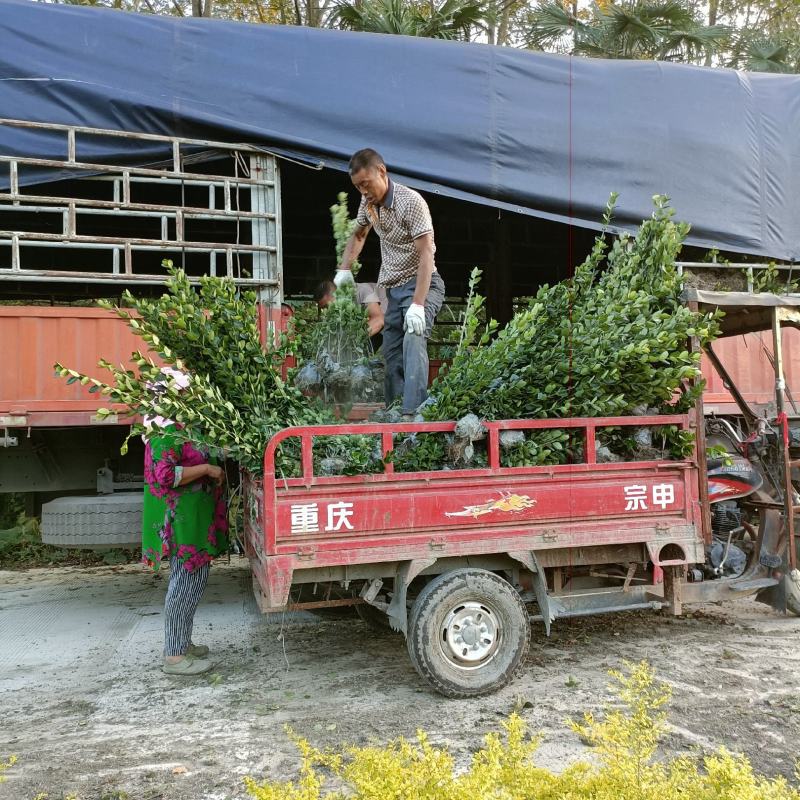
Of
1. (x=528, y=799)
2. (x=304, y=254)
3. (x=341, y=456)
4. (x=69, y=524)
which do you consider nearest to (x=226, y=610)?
(x=69, y=524)

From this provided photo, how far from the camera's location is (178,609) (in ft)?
13.7

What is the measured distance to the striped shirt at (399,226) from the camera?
15.2 feet

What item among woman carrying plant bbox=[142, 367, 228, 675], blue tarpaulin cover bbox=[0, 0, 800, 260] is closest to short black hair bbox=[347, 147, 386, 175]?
blue tarpaulin cover bbox=[0, 0, 800, 260]

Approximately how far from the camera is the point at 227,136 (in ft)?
19.3

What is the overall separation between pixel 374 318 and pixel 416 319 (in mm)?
971

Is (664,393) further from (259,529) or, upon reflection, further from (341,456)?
(259,529)

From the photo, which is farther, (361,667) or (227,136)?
(227,136)

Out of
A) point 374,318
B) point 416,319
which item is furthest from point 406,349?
point 374,318

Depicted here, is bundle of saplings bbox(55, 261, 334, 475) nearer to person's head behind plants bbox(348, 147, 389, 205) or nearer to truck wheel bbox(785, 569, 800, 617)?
person's head behind plants bbox(348, 147, 389, 205)

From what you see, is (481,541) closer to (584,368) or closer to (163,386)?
(584,368)

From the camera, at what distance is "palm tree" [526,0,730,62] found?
36.6ft

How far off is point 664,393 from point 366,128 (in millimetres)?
3302

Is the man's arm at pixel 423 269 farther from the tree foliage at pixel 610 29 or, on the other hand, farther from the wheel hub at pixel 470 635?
the tree foliage at pixel 610 29

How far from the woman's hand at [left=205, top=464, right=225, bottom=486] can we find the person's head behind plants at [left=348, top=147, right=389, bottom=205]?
6.52ft
